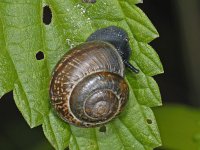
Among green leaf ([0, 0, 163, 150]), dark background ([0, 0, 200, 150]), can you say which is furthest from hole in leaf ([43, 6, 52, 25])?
dark background ([0, 0, 200, 150])

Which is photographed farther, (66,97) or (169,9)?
(169,9)

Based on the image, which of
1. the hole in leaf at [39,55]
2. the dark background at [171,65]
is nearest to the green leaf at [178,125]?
the dark background at [171,65]

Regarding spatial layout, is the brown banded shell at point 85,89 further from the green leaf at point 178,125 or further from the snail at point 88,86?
the green leaf at point 178,125

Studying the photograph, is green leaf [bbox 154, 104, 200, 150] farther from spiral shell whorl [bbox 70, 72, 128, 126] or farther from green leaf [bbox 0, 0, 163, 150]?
spiral shell whorl [bbox 70, 72, 128, 126]

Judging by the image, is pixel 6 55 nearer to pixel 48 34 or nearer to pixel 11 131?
pixel 48 34

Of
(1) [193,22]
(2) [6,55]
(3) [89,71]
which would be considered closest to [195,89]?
(1) [193,22]

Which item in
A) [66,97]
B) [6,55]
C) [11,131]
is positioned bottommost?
[11,131]

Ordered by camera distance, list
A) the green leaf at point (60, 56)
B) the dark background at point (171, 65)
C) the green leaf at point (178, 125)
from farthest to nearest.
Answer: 1. the dark background at point (171, 65)
2. the green leaf at point (178, 125)
3. the green leaf at point (60, 56)
